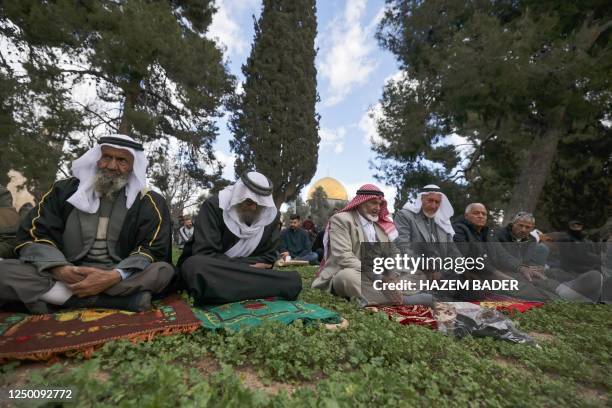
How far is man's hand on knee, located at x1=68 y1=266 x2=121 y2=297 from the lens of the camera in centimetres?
232

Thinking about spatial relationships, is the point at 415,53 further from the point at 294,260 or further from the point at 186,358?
the point at 186,358

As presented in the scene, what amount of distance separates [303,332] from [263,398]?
951mm

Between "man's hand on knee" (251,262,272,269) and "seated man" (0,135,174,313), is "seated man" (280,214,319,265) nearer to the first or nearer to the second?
"man's hand on knee" (251,262,272,269)

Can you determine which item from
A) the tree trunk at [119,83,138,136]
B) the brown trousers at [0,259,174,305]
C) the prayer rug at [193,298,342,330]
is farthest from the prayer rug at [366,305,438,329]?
the tree trunk at [119,83,138,136]

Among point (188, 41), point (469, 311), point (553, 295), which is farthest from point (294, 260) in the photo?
point (188, 41)

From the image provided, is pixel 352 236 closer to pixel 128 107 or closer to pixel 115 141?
pixel 115 141

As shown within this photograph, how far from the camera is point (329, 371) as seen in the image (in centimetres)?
176

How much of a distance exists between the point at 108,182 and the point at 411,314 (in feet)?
9.04

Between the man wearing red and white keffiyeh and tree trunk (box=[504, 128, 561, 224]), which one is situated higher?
tree trunk (box=[504, 128, 561, 224])

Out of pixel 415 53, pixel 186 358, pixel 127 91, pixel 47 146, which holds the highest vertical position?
pixel 415 53

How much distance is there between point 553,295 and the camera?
15.0ft

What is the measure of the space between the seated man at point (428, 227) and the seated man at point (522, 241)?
3.64 ft

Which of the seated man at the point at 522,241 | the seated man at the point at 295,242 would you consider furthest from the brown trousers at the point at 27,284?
the seated man at the point at 295,242

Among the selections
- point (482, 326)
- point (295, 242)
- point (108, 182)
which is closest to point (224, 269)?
point (108, 182)
